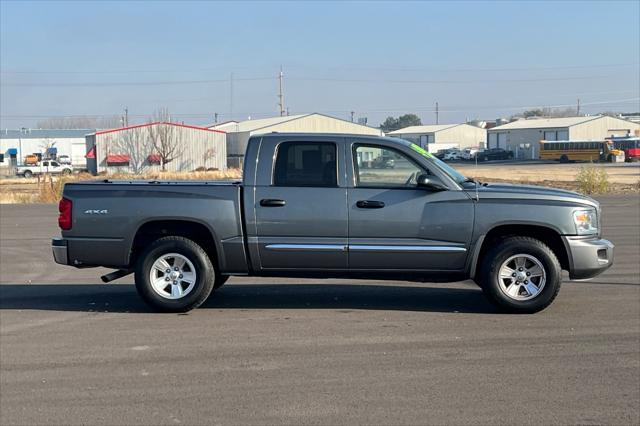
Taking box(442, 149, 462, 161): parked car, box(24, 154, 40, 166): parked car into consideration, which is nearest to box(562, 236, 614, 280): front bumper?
box(24, 154, 40, 166): parked car

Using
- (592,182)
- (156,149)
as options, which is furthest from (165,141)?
(592,182)

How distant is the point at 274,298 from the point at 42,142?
357 feet

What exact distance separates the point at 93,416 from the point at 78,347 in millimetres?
2177

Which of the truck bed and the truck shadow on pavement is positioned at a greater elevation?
the truck bed

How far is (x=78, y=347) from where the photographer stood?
26.5ft

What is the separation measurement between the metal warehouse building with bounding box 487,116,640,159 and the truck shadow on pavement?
102 meters

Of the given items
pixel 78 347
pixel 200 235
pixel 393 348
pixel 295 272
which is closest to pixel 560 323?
pixel 393 348

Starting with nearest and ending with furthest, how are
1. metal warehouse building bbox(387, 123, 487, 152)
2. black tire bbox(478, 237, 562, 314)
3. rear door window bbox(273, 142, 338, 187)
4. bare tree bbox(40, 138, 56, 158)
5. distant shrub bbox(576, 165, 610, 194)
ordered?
black tire bbox(478, 237, 562, 314), rear door window bbox(273, 142, 338, 187), distant shrub bbox(576, 165, 610, 194), bare tree bbox(40, 138, 56, 158), metal warehouse building bbox(387, 123, 487, 152)

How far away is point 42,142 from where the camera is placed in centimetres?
11288

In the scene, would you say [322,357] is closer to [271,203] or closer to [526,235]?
[271,203]

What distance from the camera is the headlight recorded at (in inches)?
369

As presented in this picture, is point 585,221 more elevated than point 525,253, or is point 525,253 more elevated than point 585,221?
point 585,221

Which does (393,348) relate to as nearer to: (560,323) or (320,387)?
(320,387)

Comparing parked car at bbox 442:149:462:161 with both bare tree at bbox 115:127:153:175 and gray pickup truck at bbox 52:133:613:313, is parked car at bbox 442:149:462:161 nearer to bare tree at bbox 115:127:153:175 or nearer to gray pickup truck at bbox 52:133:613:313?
bare tree at bbox 115:127:153:175
